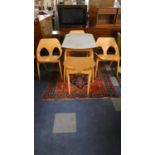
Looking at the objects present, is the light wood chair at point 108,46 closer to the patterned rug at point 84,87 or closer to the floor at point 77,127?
the patterned rug at point 84,87

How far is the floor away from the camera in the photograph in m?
1.82

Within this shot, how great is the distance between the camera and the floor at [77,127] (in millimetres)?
1820

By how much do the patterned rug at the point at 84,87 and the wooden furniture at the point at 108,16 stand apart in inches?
51.4

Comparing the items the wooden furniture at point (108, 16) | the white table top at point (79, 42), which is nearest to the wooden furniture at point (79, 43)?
the white table top at point (79, 42)

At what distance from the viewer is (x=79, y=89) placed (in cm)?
300

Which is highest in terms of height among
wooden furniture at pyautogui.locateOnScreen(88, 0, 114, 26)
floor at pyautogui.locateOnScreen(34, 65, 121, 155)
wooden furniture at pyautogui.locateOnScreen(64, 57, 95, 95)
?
wooden furniture at pyautogui.locateOnScreen(88, 0, 114, 26)

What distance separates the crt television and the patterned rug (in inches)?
61.3

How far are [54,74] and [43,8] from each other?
3.19 meters

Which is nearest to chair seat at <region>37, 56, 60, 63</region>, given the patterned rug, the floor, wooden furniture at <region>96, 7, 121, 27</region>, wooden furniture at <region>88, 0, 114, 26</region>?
the patterned rug

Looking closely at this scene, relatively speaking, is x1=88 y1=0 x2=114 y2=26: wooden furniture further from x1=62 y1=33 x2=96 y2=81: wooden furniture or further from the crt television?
x1=62 y1=33 x2=96 y2=81: wooden furniture

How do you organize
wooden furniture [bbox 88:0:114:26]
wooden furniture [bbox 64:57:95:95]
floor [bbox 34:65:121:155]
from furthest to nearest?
wooden furniture [bbox 88:0:114:26] < wooden furniture [bbox 64:57:95:95] < floor [bbox 34:65:121:155]

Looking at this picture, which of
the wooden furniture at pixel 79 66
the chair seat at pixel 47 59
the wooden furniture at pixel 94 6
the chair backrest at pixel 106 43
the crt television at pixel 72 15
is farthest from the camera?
the wooden furniture at pixel 94 6

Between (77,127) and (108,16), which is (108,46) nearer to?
(108,16)
